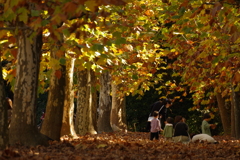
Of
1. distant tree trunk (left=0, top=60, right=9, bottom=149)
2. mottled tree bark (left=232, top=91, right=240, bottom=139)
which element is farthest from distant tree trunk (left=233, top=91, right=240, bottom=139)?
distant tree trunk (left=0, top=60, right=9, bottom=149)

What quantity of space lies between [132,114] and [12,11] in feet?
91.1

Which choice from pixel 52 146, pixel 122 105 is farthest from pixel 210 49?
pixel 122 105

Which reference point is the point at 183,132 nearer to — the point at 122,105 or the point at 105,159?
the point at 105,159

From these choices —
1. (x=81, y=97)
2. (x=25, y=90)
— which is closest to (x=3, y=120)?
(x=25, y=90)

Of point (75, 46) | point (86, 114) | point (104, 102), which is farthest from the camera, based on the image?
point (104, 102)

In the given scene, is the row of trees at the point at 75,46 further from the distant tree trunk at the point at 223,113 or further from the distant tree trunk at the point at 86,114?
the distant tree trunk at the point at 223,113

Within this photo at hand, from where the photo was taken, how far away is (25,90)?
11.3 m

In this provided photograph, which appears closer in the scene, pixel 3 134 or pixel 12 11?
pixel 12 11

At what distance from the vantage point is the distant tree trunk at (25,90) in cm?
1130

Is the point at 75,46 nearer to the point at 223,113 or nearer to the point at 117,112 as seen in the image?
the point at 223,113

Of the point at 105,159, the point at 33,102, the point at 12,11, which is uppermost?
the point at 12,11

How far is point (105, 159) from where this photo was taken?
8.88m

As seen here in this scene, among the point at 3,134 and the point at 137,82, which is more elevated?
the point at 137,82

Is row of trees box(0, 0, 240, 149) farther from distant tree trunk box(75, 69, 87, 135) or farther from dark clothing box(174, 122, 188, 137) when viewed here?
dark clothing box(174, 122, 188, 137)
